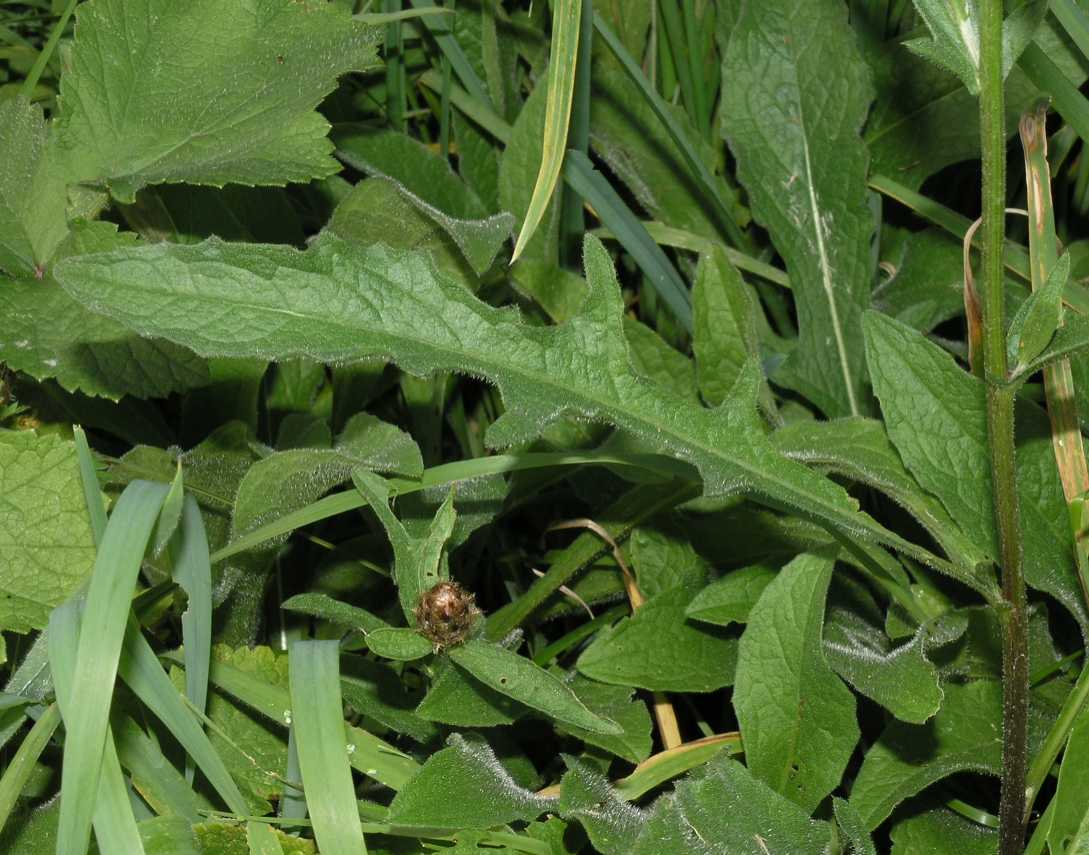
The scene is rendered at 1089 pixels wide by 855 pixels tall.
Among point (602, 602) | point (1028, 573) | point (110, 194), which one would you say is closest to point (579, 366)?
point (602, 602)

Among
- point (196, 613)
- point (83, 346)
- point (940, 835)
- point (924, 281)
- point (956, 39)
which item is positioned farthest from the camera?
point (924, 281)

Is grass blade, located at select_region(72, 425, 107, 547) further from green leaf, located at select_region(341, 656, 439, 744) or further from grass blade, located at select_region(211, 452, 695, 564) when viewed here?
green leaf, located at select_region(341, 656, 439, 744)

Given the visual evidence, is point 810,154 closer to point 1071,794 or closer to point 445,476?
point 445,476

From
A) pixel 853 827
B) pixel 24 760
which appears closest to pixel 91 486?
pixel 24 760

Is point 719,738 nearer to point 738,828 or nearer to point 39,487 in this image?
point 738,828

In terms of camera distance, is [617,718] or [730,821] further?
[617,718]
